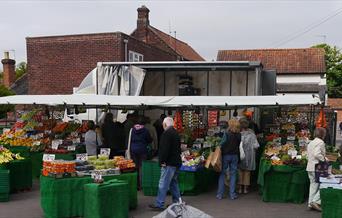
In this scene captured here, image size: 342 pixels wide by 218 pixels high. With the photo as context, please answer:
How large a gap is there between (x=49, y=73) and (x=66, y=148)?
10.9m

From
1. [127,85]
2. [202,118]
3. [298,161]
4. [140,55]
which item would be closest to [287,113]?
[202,118]

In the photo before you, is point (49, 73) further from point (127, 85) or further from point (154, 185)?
point (154, 185)

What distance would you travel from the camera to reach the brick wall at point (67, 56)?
18688 mm

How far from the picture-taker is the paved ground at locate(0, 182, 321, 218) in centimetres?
705

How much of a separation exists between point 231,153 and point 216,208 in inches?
47.6

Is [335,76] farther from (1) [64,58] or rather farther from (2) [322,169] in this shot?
(2) [322,169]

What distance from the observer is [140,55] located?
68.2ft

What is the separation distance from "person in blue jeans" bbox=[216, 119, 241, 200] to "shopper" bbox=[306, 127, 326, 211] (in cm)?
149

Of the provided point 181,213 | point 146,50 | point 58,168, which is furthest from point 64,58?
point 181,213

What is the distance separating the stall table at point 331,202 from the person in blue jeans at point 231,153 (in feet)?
7.73

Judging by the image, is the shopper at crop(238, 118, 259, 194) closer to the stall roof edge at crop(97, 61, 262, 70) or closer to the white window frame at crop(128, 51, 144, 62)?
the stall roof edge at crop(97, 61, 262, 70)

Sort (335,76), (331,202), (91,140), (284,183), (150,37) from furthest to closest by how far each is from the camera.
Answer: (335,76) → (150,37) → (91,140) → (284,183) → (331,202)

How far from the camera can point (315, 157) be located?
278 inches

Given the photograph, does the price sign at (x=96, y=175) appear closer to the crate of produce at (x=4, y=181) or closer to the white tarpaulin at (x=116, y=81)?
the crate of produce at (x=4, y=181)
